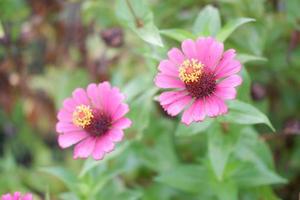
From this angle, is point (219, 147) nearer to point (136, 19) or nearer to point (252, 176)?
point (252, 176)

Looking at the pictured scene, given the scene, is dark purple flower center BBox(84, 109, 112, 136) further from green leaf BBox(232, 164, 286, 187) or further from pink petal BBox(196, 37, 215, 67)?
green leaf BBox(232, 164, 286, 187)

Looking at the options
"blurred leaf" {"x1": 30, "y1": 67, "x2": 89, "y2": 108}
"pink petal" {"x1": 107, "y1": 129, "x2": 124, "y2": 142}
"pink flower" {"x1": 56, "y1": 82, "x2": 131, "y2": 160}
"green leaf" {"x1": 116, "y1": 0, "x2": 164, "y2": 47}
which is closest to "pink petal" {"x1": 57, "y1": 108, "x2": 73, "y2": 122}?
"pink flower" {"x1": 56, "y1": 82, "x2": 131, "y2": 160}

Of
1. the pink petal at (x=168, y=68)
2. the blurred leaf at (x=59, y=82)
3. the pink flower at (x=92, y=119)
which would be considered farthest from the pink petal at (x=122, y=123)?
the blurred leaf at (x=59, y=82)

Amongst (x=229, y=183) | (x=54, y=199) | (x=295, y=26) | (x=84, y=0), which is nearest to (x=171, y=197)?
(x=229, y=183)

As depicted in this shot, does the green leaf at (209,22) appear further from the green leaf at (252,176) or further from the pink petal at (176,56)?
the green leaf at (252,176)

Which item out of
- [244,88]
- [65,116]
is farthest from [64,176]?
[244,88]

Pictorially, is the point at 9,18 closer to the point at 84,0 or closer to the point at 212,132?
the point at 84,0
